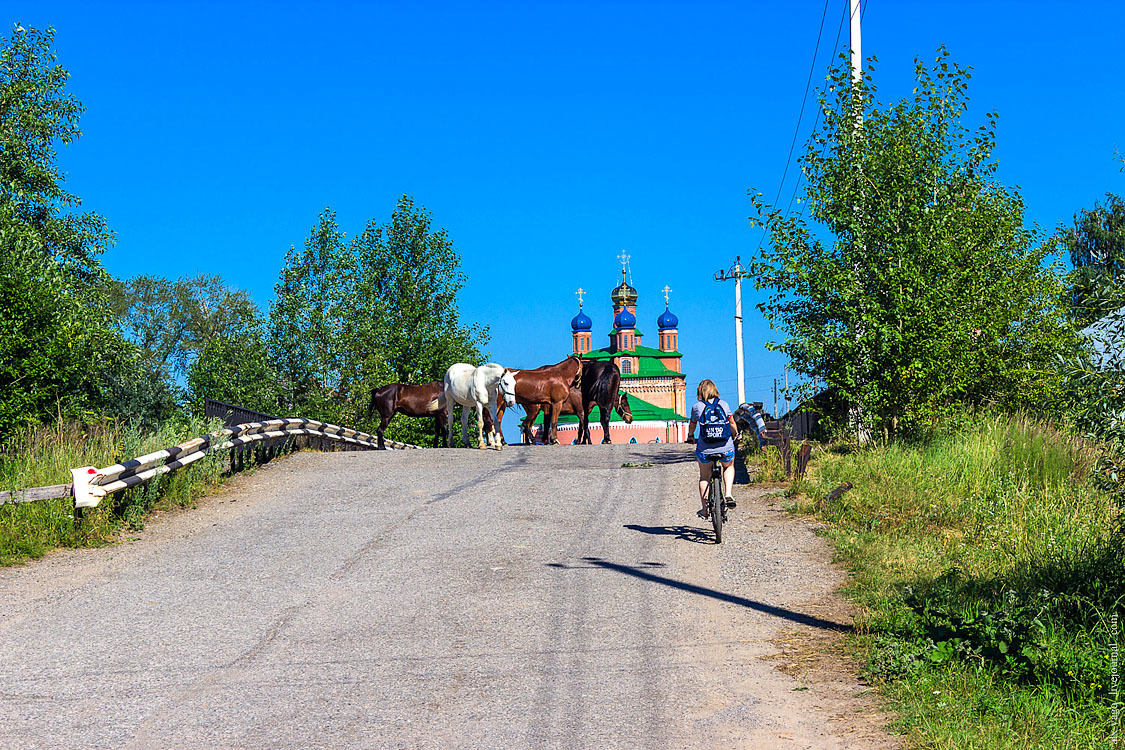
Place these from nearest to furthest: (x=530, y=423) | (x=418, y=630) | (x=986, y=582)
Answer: (x=418, y=630)
(x=986, y=582)
(x=530, y=423)

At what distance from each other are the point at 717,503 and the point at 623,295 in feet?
377

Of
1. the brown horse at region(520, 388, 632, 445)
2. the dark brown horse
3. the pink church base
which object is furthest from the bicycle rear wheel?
the pink church base

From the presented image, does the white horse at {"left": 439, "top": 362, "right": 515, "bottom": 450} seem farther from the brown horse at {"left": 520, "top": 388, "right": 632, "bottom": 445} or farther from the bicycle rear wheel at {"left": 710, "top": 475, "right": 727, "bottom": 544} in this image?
the bicycle rear wheel at {"left": 710, "top": 475, "right": 727, "bottom": 544}

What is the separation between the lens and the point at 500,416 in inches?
1033

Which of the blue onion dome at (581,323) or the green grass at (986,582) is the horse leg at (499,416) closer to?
the green grass at (986,582)

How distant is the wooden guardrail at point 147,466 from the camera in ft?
38.5

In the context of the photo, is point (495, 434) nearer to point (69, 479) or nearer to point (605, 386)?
point (605, 386)

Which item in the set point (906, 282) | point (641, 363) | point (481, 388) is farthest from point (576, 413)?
point (641, 363)

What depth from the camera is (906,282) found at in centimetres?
1602

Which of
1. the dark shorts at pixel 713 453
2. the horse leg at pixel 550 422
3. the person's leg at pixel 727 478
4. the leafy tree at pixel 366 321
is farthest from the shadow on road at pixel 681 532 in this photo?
the leafy tree at pixel 366 321

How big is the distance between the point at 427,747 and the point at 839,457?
11996mm

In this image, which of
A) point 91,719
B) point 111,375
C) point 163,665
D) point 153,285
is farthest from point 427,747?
point 153,285

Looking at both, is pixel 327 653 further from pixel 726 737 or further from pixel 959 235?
pixel 959 235

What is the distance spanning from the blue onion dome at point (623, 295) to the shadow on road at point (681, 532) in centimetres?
11382
